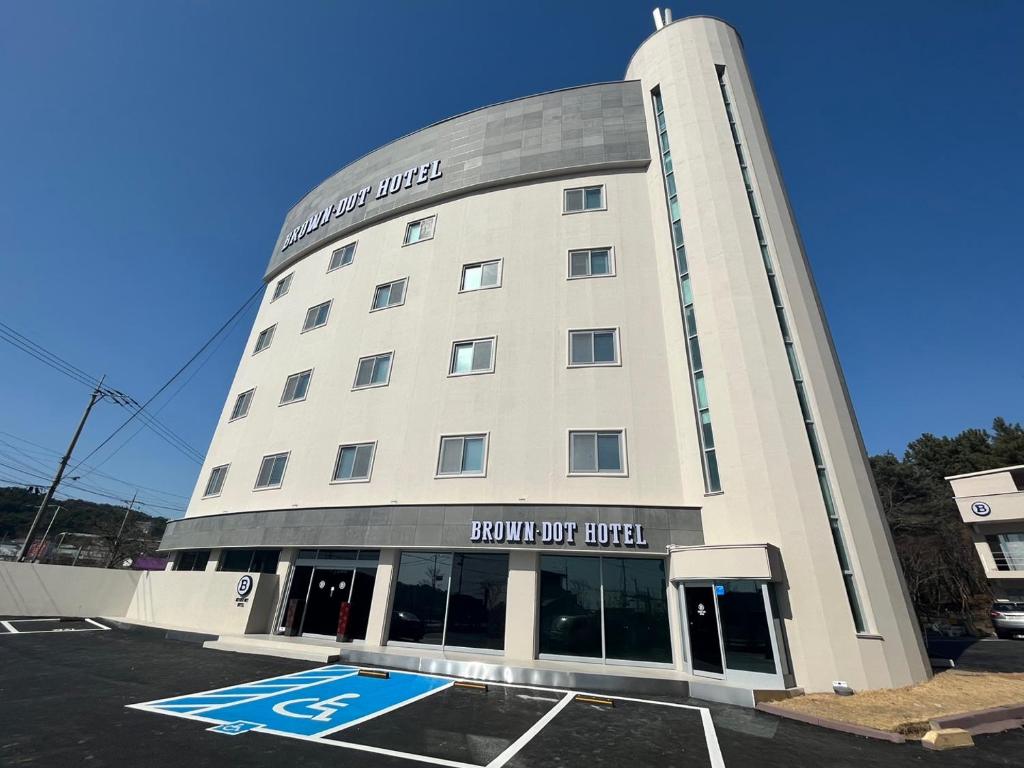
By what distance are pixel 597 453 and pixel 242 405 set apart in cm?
1985

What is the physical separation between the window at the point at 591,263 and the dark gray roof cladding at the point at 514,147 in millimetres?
4980

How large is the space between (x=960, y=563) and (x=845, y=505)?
34.9 m

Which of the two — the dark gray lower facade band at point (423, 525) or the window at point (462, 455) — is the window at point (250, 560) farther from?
the window at point (462, 455)

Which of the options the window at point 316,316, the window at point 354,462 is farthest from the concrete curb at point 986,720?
the window at point 316,316

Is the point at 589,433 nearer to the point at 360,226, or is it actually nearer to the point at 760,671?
the point at 760,671

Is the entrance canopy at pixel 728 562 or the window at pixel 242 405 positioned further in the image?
the window at pixel 242 405

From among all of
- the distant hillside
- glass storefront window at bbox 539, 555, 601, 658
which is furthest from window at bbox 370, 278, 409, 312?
the distant hillside

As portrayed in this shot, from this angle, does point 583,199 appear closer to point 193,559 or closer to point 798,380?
point 798,380

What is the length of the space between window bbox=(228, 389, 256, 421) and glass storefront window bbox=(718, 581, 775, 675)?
76.8ft

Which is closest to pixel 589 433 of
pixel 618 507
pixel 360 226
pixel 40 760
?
pixel 618 507

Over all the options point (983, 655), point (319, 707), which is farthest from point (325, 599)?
point (983, 655)

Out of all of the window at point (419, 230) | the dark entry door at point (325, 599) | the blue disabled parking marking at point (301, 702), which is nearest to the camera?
the blue disabled parking marking at point (301, 702)

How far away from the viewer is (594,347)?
17609mm

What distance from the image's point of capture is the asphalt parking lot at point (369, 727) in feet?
20.5
